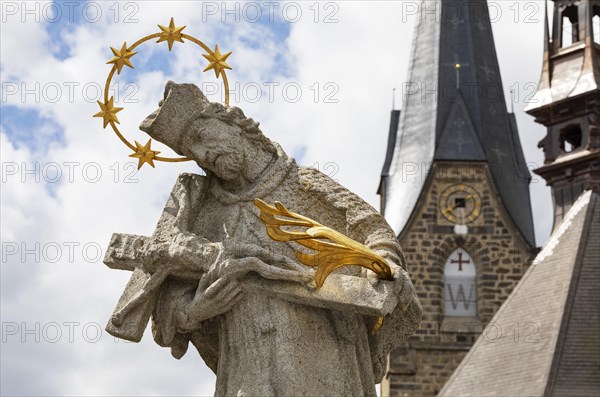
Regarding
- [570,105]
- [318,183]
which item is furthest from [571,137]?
[318,183]

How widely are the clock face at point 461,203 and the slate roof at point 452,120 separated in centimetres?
81

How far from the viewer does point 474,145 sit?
55281 mm

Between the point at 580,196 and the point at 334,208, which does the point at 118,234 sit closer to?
the point at 334,208

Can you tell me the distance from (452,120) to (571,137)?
3.68 meters

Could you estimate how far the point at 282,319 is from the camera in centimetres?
773

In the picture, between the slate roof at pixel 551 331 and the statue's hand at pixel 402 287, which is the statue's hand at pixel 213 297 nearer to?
the statue's hand at pixel 402 287

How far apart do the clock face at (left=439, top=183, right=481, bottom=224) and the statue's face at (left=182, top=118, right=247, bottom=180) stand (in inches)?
1873

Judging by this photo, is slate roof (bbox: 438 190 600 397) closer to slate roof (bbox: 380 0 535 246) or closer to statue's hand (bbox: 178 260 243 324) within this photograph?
slate roof (bbox: 380 0 535 246)

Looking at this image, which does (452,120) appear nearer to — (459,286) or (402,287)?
(459,286)

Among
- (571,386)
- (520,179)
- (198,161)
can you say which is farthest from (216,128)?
(520,179)

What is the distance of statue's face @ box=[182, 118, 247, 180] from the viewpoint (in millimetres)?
7922

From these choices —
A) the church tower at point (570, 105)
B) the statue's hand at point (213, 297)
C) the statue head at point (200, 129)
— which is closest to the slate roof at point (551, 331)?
the church tower at point (570, 105)

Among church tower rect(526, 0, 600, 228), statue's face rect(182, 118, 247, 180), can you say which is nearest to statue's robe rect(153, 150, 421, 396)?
statue's face rect(182, 118, 247, 180)

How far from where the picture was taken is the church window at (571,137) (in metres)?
55.4
